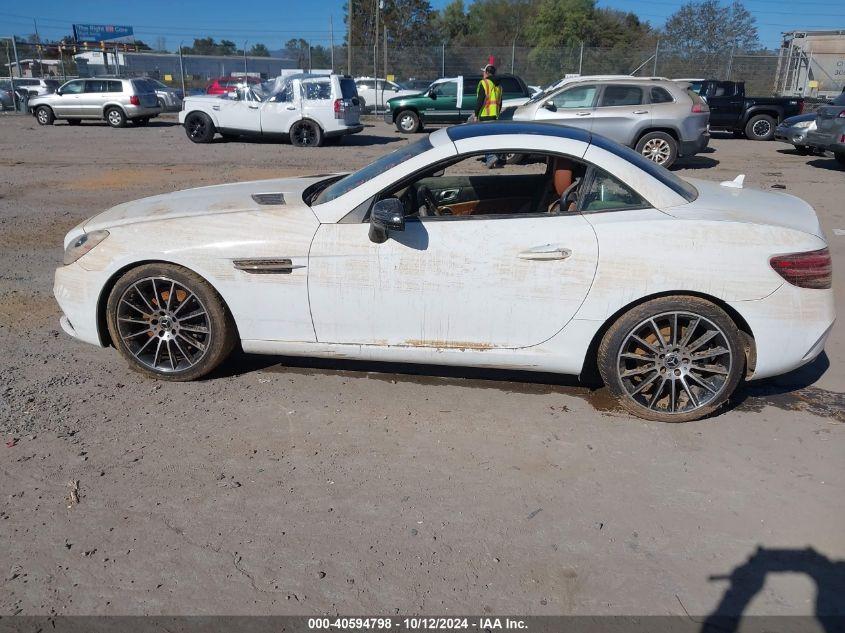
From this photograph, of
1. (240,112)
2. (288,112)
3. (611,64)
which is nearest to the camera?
(288,112)

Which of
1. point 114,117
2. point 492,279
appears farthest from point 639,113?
point 114,117

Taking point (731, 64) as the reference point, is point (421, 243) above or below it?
below

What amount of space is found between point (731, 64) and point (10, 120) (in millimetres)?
29459

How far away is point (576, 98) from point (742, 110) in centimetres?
876

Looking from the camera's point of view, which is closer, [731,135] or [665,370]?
[665,370]

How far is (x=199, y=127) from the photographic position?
17.7m

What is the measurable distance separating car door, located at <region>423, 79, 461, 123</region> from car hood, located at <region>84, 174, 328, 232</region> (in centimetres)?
1664

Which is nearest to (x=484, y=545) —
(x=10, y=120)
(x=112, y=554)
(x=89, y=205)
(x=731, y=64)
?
(x=112, y=554)

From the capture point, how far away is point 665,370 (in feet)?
12.3

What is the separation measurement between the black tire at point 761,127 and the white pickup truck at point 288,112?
11.5 m

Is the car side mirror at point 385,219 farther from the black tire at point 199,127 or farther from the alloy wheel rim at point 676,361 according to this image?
the black tire at point 199,127

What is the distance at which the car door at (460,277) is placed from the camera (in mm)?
3625

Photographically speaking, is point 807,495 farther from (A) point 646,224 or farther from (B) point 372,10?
(B) point 372,10

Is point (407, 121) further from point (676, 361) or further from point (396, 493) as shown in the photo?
point (396, 493)
